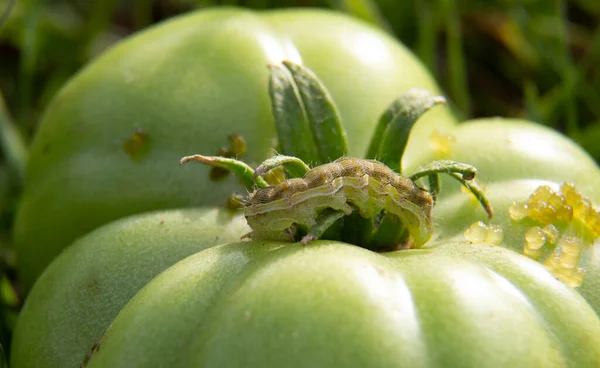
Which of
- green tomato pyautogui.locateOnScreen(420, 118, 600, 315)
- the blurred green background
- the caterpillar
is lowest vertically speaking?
the blurred green background

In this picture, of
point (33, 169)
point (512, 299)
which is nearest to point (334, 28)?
point (33, 169)


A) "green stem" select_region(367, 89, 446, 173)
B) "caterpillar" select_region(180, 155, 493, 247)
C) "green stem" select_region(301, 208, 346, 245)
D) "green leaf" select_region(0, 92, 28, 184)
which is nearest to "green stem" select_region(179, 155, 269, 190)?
"caterpillar" select_region(180, 155, 493, 247)

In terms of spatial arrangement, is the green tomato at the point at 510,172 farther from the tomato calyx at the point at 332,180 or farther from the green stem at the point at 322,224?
the green stem at the point at 322,224

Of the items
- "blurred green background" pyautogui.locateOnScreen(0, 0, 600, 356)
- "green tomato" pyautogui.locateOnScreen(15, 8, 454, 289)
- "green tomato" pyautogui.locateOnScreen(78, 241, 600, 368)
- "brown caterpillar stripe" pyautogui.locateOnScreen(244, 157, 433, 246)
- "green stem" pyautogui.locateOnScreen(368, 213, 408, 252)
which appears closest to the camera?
"green tomato" pyautogui.locateOnScreen(78, 241, 600, 368)

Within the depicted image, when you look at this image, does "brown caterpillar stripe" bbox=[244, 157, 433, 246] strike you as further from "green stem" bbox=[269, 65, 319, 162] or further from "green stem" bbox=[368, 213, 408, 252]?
"green stem" bbox=[269, 65, 319, 162]

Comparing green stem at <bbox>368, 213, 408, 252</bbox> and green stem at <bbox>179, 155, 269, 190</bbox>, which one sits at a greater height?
green stem at <bbox>179, 155, 269, 190</bbox>

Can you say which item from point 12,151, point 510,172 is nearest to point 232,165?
point 510,172

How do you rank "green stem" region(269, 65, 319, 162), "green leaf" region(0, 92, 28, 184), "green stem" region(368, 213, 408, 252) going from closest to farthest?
1. "green stem" region(368, 213, 408, 252)
2. "green stem" region(269, 65, 319, 162)
3. "green leaf" region(0, 92, 28, 184)
